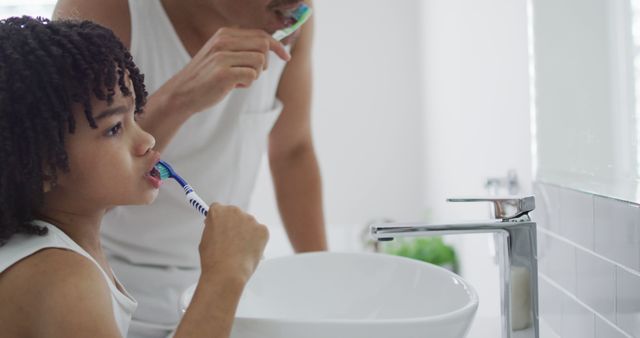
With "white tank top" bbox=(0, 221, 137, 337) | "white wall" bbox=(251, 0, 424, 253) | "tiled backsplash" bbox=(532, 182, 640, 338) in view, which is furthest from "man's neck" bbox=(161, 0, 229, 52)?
"white wall" bbox=(251, 0, 424, 253)

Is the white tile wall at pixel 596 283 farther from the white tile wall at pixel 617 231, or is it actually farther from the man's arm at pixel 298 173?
the man's arm at pixel 298 173

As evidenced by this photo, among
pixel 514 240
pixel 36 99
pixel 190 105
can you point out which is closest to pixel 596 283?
pixel 514 240

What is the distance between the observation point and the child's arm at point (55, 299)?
2.03 ft

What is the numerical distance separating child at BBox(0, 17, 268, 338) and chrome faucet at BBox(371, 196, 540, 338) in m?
0.17

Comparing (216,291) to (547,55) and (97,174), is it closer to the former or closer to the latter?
(97,174)

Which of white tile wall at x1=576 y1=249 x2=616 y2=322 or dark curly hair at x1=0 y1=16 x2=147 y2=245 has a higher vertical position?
dark curly hair at x1=0 y1=16 x2=147 y2=245

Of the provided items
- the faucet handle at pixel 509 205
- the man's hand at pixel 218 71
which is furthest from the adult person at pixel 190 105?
the faucet handle at pixel 509 205

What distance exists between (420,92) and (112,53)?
→ 2544mm

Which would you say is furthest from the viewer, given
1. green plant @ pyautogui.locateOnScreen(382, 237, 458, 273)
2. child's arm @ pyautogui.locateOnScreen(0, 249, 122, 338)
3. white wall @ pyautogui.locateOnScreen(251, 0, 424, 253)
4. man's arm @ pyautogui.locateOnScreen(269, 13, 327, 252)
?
white wall @ pyautogui.locateOnScreen(251, 0, 424, 253)

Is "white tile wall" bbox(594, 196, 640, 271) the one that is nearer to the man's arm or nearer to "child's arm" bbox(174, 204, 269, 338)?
"child's arm" bbox(174, 204, 269, 338)

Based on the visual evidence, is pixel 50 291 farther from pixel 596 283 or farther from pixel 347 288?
pixel 596 283

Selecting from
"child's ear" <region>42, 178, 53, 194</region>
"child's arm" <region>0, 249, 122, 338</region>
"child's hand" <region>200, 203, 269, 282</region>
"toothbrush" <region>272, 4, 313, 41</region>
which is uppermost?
"toothbrush" <region>272, 4, 313, 41</region>

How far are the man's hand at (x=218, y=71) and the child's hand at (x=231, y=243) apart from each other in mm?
245

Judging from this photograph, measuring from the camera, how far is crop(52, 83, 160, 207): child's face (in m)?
0.71
